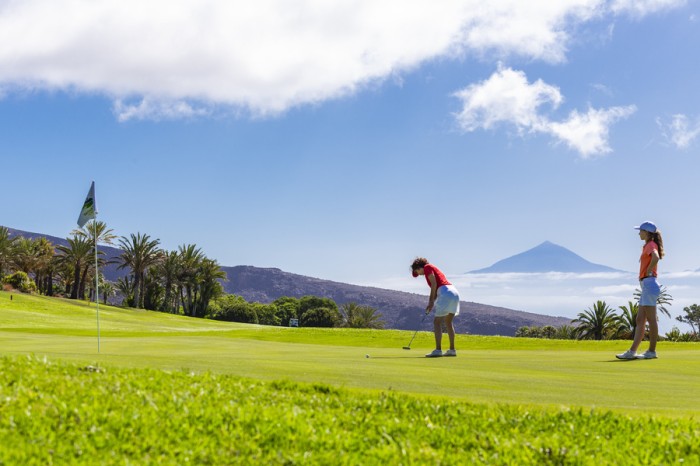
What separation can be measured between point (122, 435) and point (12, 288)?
111 meters

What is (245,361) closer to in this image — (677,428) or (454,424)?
(454,424)

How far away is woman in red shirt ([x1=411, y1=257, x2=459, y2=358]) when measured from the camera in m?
18.6

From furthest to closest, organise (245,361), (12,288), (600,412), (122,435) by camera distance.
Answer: (12,288) < (245,361) < (600,412) < (122,435)

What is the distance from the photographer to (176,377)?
10391 mm

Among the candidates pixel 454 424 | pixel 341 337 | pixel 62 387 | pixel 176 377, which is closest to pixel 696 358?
pixel 454 424

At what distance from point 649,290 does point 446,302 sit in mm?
Result: 5130

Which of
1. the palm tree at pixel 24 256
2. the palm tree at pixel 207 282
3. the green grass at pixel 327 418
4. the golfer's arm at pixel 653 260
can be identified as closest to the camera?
the green grass at pixel 327 418

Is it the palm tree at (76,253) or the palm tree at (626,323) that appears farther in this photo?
the palm tree at (76,253)

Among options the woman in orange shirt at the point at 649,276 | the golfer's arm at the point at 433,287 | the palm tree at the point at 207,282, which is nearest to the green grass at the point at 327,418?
the woman in orange shirt at the point at 649,276

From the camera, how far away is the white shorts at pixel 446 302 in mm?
18641

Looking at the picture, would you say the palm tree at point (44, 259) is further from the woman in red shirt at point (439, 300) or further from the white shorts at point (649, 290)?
the white shorts at point (649, 290)

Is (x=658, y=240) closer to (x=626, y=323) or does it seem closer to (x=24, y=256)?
(x=626, y=323)

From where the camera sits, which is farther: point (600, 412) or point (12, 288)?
point (12, 288)

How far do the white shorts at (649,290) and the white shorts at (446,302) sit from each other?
4.71m
